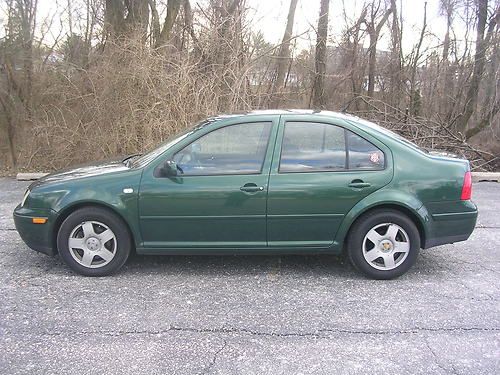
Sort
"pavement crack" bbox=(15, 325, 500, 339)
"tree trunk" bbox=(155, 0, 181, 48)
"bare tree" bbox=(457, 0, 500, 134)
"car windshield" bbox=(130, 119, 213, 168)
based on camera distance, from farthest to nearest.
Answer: "bare tree" bbox=(457, 0, 500, 134) < "tree trunk" bbox=(155, 0, 181, 48) < "car windshield" bbox=(130, 119, 213, 168) < "pavement crack" bbox=(15, 325, 500, 339)

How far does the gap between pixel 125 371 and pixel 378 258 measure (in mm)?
2518

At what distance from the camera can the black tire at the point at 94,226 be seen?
426 centimetres

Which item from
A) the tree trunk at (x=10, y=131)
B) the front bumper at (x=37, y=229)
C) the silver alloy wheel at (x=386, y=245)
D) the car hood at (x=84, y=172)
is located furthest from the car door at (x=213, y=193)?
the tree trunk at (x=10, y=131)

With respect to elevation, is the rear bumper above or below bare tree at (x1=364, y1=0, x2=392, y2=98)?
below

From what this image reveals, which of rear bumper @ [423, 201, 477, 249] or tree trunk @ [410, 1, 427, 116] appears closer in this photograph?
rear bumper @ [423, 201, 477, 249]

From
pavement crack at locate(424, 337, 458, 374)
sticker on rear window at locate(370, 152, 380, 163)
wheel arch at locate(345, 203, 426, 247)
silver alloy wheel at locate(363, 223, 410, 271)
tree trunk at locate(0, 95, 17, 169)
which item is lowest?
pavement crack at locate(424, 337, 458, 374)

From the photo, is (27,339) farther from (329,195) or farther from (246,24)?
(246,24)

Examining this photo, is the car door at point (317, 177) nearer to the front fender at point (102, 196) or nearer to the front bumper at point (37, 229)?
the front fender at point (102, 196)

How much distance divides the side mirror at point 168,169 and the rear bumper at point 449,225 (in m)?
2.47

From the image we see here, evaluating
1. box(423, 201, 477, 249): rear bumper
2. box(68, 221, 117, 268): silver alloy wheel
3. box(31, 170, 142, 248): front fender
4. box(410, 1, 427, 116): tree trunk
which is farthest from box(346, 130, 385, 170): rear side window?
box(410, 1, 427, 116): tree trunk

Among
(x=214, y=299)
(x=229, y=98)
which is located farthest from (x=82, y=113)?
(x=214, y=299)

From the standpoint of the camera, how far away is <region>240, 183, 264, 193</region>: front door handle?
419cm

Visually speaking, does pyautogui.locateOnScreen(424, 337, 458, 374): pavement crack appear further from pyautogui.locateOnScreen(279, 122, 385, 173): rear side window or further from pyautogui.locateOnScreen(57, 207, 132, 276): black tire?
pyautogui.locateOnScreen(57, 207, 132, 276): black tire

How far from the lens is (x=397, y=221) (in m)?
4.25
